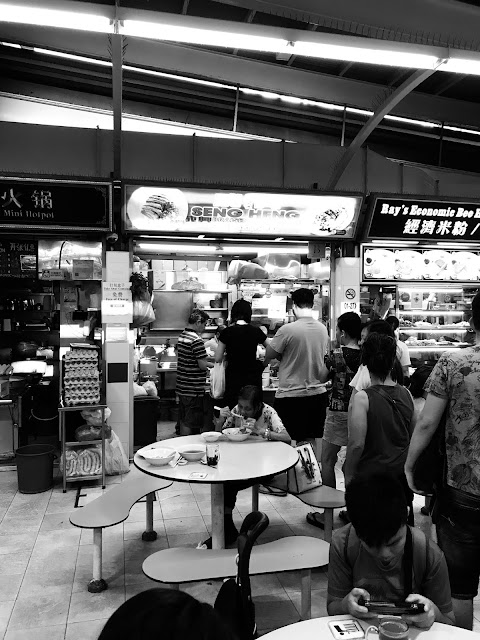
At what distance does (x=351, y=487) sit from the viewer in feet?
6.89

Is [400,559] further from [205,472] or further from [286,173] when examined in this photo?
[286,173]

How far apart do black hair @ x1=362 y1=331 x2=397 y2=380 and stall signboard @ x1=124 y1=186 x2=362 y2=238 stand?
3627mm

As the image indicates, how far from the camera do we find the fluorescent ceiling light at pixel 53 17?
361 centimetres

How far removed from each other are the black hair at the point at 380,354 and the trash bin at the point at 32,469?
3.86 meters

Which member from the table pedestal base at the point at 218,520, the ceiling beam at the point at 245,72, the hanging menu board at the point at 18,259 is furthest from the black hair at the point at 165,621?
the ceiling beam at the point at 245,72

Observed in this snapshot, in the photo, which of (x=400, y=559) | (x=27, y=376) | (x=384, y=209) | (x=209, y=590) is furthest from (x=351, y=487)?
(x=27, y=376)

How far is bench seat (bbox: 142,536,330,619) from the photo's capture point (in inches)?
116

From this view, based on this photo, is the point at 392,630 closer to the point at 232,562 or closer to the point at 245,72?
the point at 232,562

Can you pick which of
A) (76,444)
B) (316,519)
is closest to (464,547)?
(316,519)

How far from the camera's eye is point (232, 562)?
307cm

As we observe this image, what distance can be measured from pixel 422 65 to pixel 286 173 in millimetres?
Result: 5151

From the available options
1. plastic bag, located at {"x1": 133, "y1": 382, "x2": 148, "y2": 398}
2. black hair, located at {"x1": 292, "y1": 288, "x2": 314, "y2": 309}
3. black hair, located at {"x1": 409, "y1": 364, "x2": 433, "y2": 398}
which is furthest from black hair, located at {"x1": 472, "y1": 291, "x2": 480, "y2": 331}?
plastic bag, located at {"x1": 133, "y1": 382, "x2": 148, "y2": 398}

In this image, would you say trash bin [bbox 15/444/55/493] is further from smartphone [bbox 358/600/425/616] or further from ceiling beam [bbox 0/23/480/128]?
ceiling beam [bbox 0/23/480/128]

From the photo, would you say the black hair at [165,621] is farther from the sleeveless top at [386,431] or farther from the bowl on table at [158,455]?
the bowl on table at [158,455]
